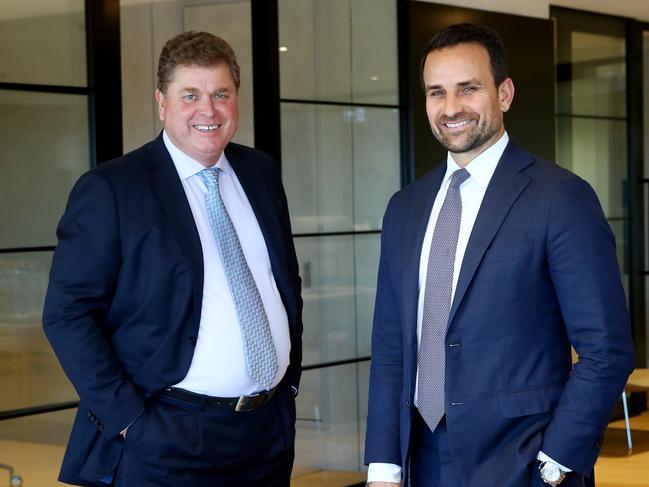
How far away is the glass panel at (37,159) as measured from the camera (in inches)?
168

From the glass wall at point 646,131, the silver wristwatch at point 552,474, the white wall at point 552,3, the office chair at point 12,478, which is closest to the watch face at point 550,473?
A: the silver wristwatch at point 552,474

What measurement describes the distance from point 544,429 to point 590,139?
588 centimetres

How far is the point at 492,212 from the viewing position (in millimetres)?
2395

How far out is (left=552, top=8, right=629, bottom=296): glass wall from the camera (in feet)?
25.2

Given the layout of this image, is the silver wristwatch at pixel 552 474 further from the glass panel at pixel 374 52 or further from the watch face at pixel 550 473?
the glass panel at pixel 374 52

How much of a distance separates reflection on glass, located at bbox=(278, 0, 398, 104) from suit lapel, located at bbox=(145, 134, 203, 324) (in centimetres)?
272

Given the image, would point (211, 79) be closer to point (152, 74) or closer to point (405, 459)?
point (405, 459)

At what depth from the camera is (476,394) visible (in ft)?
7.79

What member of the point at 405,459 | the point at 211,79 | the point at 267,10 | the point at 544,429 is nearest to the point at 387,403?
the point at 405,459

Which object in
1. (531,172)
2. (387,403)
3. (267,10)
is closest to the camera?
(531,172)

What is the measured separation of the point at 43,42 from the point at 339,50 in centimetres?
196

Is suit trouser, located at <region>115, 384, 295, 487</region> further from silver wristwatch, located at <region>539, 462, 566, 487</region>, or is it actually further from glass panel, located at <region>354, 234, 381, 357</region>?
glass panel, located at <region>354, 234, 381, 357</region>

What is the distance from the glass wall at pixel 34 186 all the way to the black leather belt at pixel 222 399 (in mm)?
1812

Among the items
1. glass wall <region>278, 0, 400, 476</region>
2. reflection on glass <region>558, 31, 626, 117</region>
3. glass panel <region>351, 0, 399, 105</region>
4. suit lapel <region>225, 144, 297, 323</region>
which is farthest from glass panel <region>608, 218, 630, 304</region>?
suit lapel <region>225, 144, 297, 323</region>
